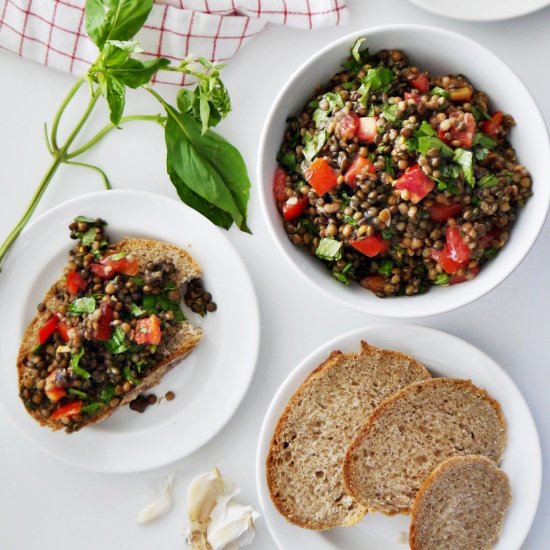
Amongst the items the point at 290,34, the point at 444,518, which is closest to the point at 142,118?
the point at 290,34

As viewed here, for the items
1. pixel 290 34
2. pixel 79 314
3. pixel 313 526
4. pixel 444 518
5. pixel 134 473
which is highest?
pixel 290 34

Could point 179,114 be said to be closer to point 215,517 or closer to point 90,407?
point 90,407

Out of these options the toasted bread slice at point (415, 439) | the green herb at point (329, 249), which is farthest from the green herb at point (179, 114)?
the toasted bread slice at point (415, 439)

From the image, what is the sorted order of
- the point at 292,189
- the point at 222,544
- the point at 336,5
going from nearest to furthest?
the point at 292,189, the point at 336,5, the point at 222,544

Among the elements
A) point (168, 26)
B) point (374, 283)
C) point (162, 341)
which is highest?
point (168, 26)

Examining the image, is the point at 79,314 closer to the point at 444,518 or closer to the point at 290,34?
the point at 290,34

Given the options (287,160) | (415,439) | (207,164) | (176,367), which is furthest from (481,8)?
(176,367)
